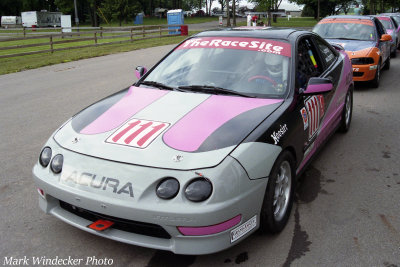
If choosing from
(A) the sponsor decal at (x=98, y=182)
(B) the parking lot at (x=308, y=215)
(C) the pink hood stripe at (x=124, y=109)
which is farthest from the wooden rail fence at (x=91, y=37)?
(A) the sponsor decal at (x=98, y=182)

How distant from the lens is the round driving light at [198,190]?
2510 millimetres

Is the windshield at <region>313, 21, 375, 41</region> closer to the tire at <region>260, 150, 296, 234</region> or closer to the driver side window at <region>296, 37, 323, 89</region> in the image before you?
the driver side window at <region>296, 37, 323, 89</region>

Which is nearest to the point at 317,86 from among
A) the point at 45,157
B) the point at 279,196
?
the point at 279,196

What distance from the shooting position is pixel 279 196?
3246 millimetres

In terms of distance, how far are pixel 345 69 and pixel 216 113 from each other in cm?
301

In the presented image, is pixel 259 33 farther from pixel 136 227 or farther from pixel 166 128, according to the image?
pixel 136 227

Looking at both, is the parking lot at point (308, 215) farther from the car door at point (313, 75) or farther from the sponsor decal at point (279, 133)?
the sponsor decal at point (279, 133)

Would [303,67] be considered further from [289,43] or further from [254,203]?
[254,203]

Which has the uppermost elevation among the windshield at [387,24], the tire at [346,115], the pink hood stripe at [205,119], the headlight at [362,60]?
the windshield at [387,24]

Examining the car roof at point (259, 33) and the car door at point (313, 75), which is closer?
the car door at point (313, 75)

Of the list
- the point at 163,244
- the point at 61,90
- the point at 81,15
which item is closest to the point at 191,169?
the point at 163,244

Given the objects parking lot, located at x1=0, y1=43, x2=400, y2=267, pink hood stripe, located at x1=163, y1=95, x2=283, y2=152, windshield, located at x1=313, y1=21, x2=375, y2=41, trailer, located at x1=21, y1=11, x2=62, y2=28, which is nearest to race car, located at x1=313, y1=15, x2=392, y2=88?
windshield, located at x1=313, y1=21, x2=375, y2=41

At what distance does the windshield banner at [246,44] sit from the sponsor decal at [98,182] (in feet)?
6.88

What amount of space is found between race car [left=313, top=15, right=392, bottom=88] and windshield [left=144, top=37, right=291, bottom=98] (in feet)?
16.9
